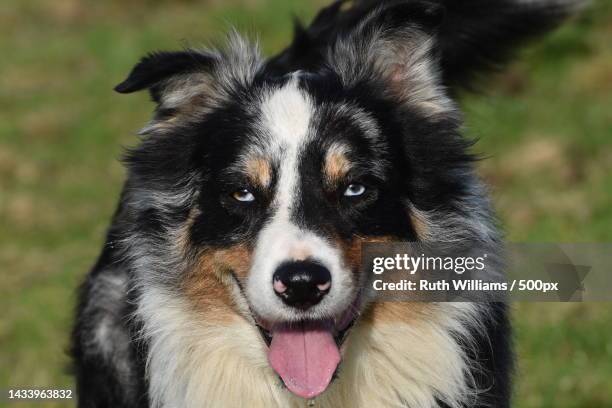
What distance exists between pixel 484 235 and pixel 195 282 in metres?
1.09

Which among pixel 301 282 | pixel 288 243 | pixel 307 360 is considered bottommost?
pixel 307 360

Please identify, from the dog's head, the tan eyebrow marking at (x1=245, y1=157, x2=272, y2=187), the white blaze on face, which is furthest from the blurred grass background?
the tan eyebrow marking at (x1=245, y1=157, x2=272, y2=187)

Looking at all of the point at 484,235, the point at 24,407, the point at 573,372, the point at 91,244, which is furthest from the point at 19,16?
the point at 484,235

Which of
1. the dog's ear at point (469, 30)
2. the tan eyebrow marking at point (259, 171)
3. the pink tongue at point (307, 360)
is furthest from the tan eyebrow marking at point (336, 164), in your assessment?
the dog's ear at point (469, 30)

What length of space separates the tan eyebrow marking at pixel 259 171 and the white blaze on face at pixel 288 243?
0.04 meters

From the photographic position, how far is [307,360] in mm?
3678

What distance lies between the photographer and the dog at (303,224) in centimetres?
367

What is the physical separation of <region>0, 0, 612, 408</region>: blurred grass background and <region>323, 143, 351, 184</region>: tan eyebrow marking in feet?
2.37

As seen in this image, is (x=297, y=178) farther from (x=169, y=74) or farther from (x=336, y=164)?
(x=169, y=74)

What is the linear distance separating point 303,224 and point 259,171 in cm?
34

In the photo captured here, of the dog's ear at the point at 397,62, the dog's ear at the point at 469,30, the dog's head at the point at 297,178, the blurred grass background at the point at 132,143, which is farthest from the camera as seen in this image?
the blurred grass background at the point at 132,143

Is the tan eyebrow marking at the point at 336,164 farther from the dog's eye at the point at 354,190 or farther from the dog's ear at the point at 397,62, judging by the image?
the dog's ear at the point at 397,62

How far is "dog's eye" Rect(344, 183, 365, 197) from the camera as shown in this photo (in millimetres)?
3783

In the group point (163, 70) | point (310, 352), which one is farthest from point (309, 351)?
point (163, 70)
